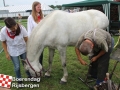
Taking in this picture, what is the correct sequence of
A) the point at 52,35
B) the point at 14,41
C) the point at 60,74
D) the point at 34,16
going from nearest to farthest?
the point at 14,41
the point at 52,35
the point at 34,16
the point at 60,74

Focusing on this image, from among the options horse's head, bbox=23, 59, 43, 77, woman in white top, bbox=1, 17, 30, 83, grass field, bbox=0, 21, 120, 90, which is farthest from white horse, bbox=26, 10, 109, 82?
grass field, bbox=0, 21, 120, 90

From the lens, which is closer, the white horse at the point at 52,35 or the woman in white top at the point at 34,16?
the white horse at the point at 52,35

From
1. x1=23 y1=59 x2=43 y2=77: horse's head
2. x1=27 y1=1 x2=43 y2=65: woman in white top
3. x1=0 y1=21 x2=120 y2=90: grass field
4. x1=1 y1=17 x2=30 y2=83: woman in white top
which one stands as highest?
x1=27 y1=1 x2=43 y2=65: woman in white top

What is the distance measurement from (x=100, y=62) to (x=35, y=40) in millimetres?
1480

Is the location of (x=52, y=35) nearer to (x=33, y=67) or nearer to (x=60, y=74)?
(x=33, y=67)

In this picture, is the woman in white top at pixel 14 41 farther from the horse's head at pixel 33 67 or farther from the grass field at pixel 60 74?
the grass field at pixel 60 74

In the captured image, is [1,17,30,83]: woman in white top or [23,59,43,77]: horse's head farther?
[23,59,43,77]: horse's head

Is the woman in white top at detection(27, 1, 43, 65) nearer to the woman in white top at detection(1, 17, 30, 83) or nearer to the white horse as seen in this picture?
the white horse

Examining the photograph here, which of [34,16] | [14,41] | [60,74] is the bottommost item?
[60,74]

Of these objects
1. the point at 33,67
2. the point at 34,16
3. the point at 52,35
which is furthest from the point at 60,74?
the point at 34,16

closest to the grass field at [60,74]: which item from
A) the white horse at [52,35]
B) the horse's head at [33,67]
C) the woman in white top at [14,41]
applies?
the white horse at [52,35]

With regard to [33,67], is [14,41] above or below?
above

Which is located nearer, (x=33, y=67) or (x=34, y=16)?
(x=33, y=67)

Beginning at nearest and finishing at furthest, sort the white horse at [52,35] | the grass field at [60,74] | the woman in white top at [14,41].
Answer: the woman in white top at [14,41]
the white horse at [52,35]
the grass field at [60,74]
